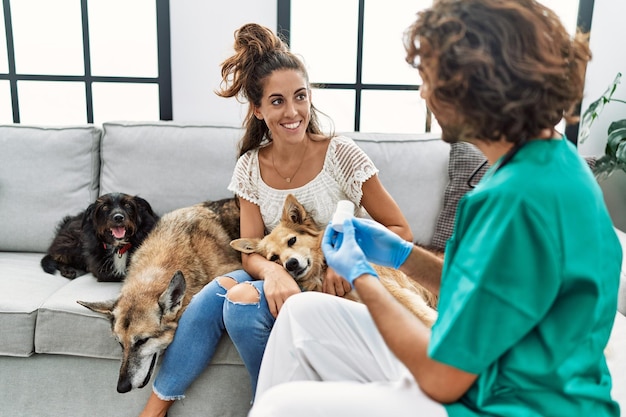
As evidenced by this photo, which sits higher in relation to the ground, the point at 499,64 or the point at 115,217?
the point at 499,64

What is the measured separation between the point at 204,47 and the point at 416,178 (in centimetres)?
137

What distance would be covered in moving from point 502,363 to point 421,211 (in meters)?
1.56

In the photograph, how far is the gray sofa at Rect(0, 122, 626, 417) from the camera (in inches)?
78.6

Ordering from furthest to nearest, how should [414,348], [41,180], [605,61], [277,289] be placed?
[605,61] < [41,180] < [277,289] < [414,348]

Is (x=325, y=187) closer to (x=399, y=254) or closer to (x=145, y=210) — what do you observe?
(x=399, y=254)

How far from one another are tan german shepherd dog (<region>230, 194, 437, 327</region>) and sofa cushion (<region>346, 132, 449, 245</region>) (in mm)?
526

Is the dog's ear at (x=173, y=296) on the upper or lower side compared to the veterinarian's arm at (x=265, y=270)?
lower

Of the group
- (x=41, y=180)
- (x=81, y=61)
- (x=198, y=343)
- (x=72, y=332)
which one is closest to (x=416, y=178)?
(x=198, y=343)

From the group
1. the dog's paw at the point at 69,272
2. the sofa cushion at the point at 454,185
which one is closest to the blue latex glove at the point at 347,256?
the sofa cushion at the point at 454,185

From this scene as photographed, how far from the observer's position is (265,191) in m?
2.08

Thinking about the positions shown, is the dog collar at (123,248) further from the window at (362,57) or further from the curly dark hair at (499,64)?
the curly dark hair at (499,64)

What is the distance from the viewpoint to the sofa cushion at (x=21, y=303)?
6.47 feet

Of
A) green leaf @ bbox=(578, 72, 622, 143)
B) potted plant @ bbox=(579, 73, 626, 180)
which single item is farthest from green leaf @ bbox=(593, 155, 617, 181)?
green leaf @ bbox=(578, 72, 622, 143)

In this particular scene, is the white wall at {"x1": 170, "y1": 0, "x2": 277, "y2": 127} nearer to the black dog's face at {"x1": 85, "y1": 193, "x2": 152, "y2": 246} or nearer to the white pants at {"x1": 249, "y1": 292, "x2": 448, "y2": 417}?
the black dog's face at {"x1": 85, "y1": 193, "x2": 152, "y2": 246}
